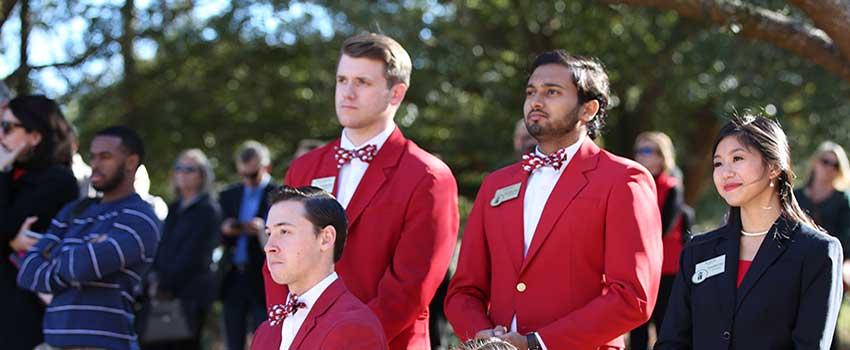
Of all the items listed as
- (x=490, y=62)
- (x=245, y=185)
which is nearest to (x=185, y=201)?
(x=245, y=185)

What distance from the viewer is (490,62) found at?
461 inches

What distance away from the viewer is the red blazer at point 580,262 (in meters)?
3.93

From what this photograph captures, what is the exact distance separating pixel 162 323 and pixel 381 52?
435 cm

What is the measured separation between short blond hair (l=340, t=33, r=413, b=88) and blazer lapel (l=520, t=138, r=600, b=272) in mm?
821

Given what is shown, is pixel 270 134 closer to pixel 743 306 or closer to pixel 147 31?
pixel 147 31

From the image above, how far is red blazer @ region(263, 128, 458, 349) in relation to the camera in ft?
14.0

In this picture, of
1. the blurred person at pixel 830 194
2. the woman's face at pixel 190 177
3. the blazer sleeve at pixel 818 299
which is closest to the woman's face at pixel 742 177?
the blazer sleeve at pixel 818 299

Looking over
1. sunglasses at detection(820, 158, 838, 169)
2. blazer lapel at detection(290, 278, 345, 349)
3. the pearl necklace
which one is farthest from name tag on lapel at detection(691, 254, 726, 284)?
sunglasses at detection(820, 158, 838, 169)

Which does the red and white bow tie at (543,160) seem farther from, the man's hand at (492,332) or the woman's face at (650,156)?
the woman's face at (650,156)

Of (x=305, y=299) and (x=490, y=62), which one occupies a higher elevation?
(x=490, y=62)

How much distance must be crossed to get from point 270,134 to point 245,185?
3.35 m

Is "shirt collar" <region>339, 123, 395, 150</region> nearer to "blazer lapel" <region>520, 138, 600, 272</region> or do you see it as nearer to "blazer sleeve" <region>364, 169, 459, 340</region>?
"blazer sleeve" <region>364, 169, 459, 340</region>

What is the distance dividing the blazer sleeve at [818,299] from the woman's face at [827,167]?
4.70 meters

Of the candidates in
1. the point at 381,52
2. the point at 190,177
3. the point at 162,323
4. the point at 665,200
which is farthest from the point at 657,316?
the point at 381,52
